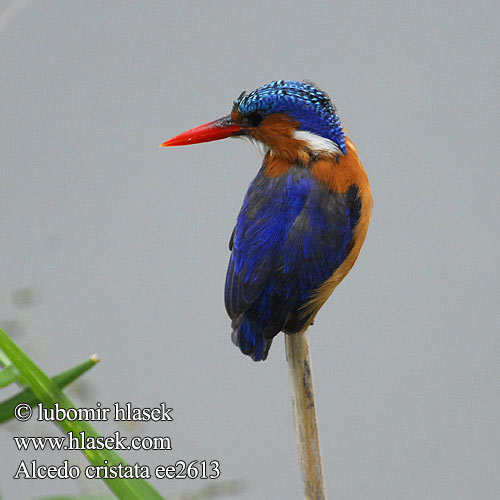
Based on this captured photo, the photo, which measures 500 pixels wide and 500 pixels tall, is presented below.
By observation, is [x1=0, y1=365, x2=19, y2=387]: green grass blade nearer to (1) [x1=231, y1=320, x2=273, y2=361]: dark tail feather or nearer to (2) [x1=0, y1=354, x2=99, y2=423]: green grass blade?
(2) [x1=0, y1=354, x2=99, y2=423]: green grass blade

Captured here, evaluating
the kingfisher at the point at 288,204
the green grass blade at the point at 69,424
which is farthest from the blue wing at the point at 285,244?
the green grass blade at the point at 69,424

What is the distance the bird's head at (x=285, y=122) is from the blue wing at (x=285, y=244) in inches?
1.6

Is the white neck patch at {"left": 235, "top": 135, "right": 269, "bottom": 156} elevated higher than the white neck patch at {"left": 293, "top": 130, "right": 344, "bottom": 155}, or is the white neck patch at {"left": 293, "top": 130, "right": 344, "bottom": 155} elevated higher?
the white neck patch at {"left": 235, "top": 135, "right": 269, "bottom": 156}

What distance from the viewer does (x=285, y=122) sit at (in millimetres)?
836

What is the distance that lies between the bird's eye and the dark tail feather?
27cm

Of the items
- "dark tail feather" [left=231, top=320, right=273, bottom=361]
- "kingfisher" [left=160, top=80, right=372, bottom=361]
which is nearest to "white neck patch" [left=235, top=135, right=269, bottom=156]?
"kingfisher" [left=160, top=80, right=372, bottom=361]

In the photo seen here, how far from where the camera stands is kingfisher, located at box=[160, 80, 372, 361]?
0.84 metres

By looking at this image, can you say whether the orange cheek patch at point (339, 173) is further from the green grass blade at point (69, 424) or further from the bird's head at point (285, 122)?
the green grass blade at point (69, 424)

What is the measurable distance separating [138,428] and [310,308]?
33cm

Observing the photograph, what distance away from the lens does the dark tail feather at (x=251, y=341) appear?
35.4 inches

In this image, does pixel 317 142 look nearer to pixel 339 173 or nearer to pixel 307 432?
pixel 339 173

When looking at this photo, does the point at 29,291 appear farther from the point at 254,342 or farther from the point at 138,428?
the point at 254,342

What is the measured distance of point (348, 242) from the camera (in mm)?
881

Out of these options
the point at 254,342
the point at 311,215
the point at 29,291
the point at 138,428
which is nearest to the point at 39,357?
the point at 29,291
